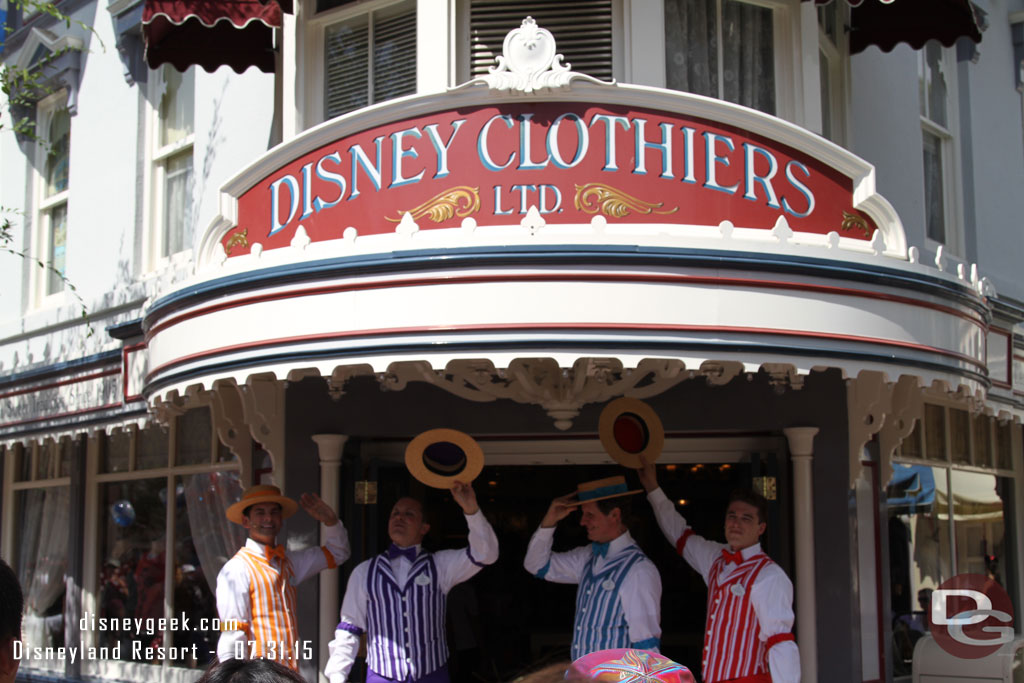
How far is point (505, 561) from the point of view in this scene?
1082 cm

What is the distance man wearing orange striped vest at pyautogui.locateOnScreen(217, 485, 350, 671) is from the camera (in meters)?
6.92

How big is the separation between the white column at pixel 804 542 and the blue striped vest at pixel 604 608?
1355 millimetres

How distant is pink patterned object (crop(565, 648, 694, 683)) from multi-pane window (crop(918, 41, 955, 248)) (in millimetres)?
8126

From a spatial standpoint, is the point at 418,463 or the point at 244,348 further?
the point at 418,463

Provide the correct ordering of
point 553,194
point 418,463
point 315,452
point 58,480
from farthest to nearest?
1. point 58,480
2. point 315,452
3. point 418,463
4. point 553,194

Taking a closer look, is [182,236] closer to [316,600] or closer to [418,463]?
[316,600]

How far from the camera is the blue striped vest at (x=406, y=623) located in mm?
7000

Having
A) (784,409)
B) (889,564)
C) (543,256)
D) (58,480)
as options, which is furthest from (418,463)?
(58,480)

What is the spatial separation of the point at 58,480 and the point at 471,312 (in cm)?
767

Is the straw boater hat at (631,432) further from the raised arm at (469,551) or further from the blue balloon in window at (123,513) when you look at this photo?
the blue balloon in window at (123,513)

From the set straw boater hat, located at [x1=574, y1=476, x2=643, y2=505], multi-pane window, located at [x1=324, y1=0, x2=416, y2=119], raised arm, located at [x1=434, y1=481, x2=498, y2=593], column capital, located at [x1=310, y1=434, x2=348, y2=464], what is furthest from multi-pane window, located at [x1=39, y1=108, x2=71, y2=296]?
straw boater hat, located at [x1=574, y1=476, x2=643, y2=505]

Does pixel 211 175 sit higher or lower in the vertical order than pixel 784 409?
higher

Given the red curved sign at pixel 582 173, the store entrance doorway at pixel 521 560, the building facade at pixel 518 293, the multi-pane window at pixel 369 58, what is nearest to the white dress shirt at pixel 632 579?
the building facade at pixel 518 293

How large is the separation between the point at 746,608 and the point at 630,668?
4046 millimetres
